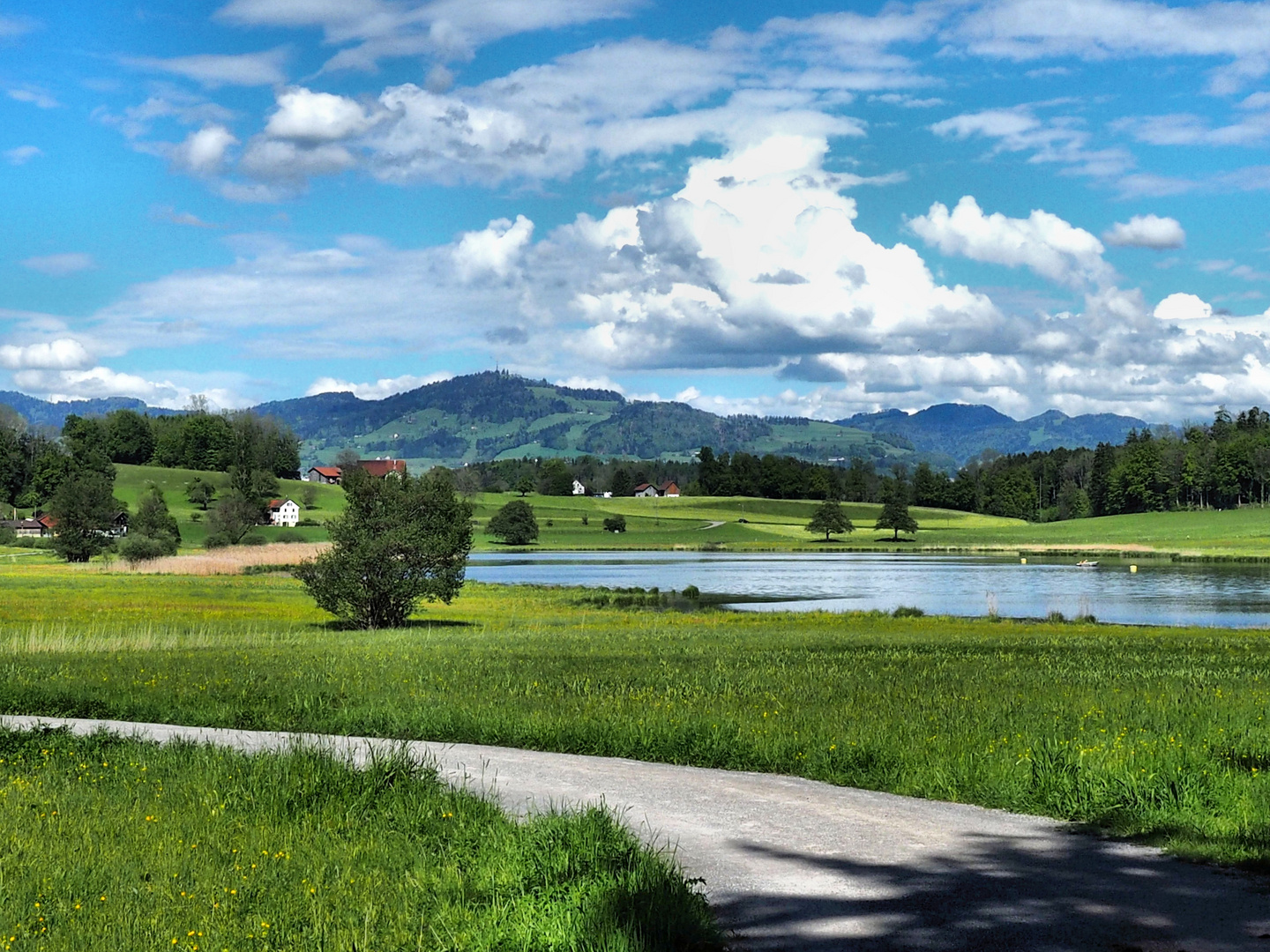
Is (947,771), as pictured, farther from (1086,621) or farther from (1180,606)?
(1180,606)

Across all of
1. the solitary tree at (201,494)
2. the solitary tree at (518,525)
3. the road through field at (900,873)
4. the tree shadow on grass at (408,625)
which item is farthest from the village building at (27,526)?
the road through field at (900,873)

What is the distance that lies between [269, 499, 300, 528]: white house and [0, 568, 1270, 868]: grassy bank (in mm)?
142284

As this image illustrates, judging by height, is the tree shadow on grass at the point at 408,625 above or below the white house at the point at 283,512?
below

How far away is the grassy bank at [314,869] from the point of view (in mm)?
7535

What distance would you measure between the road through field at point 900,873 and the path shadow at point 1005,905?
0.05ft

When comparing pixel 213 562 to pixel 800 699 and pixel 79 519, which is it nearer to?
pixel 79 519

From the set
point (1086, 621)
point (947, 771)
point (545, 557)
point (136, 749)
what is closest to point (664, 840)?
point (947, 771)

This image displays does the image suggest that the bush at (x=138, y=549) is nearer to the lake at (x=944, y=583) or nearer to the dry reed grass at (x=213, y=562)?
the dry reed grass at (x=213, y=562)

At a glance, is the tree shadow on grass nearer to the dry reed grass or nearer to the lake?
the lake

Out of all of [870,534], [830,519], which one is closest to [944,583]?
[830,519]

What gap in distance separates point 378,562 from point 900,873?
37.4 m

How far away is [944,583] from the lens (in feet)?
269

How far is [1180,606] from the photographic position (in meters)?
59.9

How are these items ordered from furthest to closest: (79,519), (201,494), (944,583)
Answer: (201,494) < (79,519) < (944,583)
